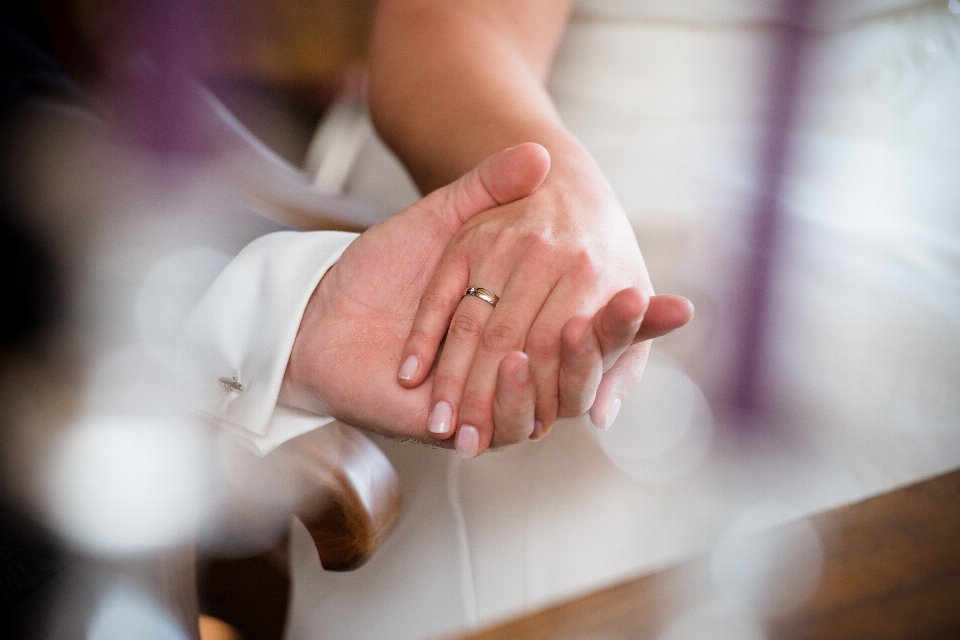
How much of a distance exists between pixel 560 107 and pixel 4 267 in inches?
30.2

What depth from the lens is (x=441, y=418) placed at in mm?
454

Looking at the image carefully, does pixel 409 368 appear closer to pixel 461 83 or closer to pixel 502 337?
pixel 502 337

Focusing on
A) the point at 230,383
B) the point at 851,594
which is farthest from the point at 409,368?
the point at 851,594

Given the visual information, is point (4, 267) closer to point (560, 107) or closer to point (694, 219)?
point (694, 219)

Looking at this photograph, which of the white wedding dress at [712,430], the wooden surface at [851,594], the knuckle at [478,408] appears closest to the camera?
the wooden surface at [851,594]

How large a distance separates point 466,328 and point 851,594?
284 millimetres

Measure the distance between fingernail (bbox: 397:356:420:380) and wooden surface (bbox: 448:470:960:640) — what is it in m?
0.19

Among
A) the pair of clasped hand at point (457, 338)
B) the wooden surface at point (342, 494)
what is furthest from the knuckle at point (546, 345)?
the wooden surface at point (342, 494)

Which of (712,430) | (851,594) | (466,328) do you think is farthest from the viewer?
(712,430)

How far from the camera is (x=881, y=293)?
0.67 meters

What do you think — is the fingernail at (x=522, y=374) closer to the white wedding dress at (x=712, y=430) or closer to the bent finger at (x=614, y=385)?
the bent finger at (x=614, y=385)

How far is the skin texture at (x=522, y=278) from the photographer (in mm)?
435

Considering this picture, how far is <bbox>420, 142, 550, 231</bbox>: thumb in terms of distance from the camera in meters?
0.52

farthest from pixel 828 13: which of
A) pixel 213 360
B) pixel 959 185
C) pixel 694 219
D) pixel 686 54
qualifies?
pixel 213 360
